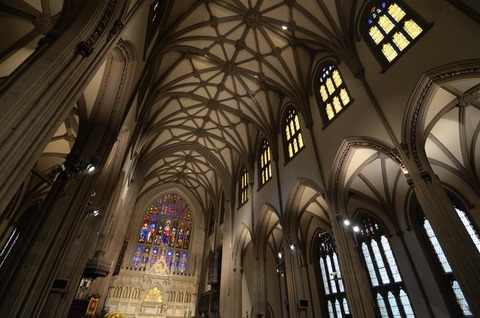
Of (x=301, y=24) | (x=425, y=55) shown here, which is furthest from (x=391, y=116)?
(x=301, y=24)

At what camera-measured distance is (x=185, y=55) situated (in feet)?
38.8

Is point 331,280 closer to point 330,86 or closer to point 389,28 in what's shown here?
point 330,86

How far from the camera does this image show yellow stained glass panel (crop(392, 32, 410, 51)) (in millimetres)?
6704

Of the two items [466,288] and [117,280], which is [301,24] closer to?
[466,288]

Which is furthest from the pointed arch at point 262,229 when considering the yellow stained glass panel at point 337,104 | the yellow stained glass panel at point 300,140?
the yellow stained glass panel at point 337,104

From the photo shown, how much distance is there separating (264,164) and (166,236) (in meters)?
13.3

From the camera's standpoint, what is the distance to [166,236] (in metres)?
22.1

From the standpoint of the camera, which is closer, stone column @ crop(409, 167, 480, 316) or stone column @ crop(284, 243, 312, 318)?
stone column @ crop(409, 167, 480, 316)

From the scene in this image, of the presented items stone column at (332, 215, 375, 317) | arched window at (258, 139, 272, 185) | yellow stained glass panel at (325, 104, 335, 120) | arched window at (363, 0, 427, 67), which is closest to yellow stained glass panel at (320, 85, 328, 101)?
yellow stained glass panel at (325, 104, 335, 120)

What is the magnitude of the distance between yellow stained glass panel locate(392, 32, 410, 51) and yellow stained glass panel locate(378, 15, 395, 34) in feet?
1.32

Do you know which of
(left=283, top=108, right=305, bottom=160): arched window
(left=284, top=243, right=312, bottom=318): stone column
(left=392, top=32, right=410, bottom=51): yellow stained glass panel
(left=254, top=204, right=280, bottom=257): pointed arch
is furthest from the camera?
(left=254, top=204, right=280, bottom=257): pointed arch

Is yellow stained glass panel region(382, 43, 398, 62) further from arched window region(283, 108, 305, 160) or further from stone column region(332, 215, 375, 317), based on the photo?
stone column region(332, 215, 375, 317)

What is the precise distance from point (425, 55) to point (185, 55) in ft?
32.0

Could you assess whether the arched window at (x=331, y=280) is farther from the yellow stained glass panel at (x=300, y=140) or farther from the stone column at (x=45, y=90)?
the stone column at (x=45, y=90)
